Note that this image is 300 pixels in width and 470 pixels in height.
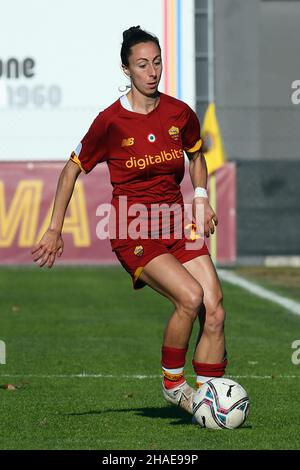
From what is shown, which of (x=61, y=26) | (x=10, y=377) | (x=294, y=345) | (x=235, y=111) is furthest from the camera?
(x=235, y=111)

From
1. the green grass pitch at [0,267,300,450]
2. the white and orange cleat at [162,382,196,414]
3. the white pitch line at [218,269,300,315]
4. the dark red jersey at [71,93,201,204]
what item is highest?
the dark red jersey at [71,93,201,204]

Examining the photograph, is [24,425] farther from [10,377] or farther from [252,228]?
[252,228]

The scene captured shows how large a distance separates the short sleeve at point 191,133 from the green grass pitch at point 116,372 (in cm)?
177

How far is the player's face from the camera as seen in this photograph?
365 inches

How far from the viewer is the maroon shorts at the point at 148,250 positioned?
9.34m

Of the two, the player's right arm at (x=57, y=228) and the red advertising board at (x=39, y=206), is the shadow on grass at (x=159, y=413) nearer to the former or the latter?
the player's right arm at (x=57, y=228)

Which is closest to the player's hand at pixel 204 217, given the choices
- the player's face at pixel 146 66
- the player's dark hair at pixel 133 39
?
the player's face at pixel 146 66

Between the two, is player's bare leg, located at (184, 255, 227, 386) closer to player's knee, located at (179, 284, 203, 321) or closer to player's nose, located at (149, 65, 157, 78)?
player's knee, located at (179, 284, 203, 321)

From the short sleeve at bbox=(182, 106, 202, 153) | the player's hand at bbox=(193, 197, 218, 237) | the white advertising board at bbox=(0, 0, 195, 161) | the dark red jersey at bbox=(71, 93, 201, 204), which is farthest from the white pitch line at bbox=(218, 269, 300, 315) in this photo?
the dark red jersey at bbox=(71, 93, 201, 204)

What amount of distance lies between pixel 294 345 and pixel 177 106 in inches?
192

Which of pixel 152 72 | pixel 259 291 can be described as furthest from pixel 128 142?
pixel 259 291

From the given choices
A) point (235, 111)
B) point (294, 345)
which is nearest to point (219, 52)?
point (235, 111)

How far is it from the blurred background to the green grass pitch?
4.58 meters
